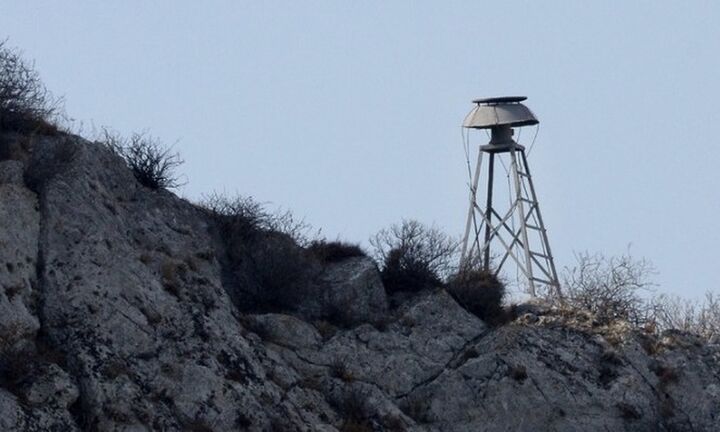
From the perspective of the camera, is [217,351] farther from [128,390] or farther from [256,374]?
[128,390]

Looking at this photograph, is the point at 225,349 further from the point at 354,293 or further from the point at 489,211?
the point at 489,211

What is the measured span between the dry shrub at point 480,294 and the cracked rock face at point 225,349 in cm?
45

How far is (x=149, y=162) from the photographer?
24.9m

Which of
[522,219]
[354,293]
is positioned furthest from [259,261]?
[522,219]

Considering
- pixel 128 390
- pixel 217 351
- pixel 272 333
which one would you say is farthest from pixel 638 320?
pixel 128 390

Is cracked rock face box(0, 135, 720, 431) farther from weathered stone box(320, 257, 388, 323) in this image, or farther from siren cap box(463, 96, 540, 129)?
siren cap box(463, 96, 540, 129)

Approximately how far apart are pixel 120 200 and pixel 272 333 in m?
3.16

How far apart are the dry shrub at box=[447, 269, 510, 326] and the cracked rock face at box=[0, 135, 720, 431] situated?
0.45 meters

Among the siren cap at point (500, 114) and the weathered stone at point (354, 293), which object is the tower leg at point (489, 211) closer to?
the siren cap at point (500, 114)

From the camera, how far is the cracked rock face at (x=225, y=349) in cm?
1914

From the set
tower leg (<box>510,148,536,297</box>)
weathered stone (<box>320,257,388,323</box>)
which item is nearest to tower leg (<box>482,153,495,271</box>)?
tower leg (<box>510,148,536,297</box>)

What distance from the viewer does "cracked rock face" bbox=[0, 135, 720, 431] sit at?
19141mm

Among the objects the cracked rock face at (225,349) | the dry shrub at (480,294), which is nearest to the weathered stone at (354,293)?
the cracked rock face at (225,349)

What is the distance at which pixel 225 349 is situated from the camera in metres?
21.1
